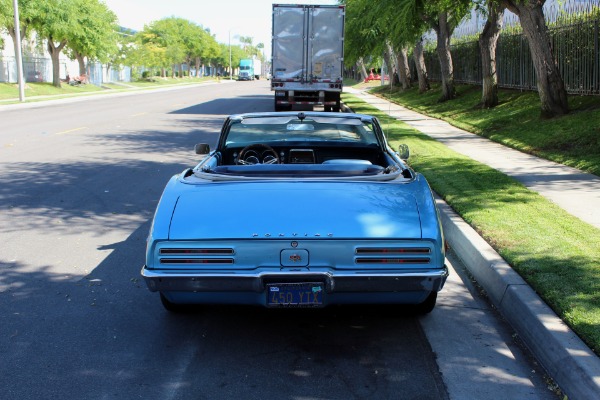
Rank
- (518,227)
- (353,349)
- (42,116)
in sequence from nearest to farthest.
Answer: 1. (353,349)
2. (518,227)
3. (42,116)

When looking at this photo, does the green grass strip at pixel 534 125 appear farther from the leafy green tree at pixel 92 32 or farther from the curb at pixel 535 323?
Answer: the leafy green tree at pixel 92 32

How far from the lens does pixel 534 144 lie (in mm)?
14703

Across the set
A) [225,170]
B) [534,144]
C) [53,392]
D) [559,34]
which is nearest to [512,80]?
[559,34]

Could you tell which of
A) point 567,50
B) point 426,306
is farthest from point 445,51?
point 426,306

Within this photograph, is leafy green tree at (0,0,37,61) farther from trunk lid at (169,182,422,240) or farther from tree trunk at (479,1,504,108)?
trunk lid at (169,182,422,240)

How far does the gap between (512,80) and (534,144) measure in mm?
11936

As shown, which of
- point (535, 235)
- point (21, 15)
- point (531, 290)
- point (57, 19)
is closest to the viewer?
point (531, 290)

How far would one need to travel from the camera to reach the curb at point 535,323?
379cm

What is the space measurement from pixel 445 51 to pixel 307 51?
6.21 metres

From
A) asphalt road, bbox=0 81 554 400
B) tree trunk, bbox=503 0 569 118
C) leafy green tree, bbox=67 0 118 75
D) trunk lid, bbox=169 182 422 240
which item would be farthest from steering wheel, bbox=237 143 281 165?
leafy green tree, bbox=67 0 118 75

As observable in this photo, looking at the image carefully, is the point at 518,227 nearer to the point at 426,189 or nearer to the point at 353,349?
the point at 426,189

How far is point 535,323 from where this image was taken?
15.0ft

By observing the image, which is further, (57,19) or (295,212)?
(57,19)

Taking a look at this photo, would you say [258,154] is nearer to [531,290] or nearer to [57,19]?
[531,290]
